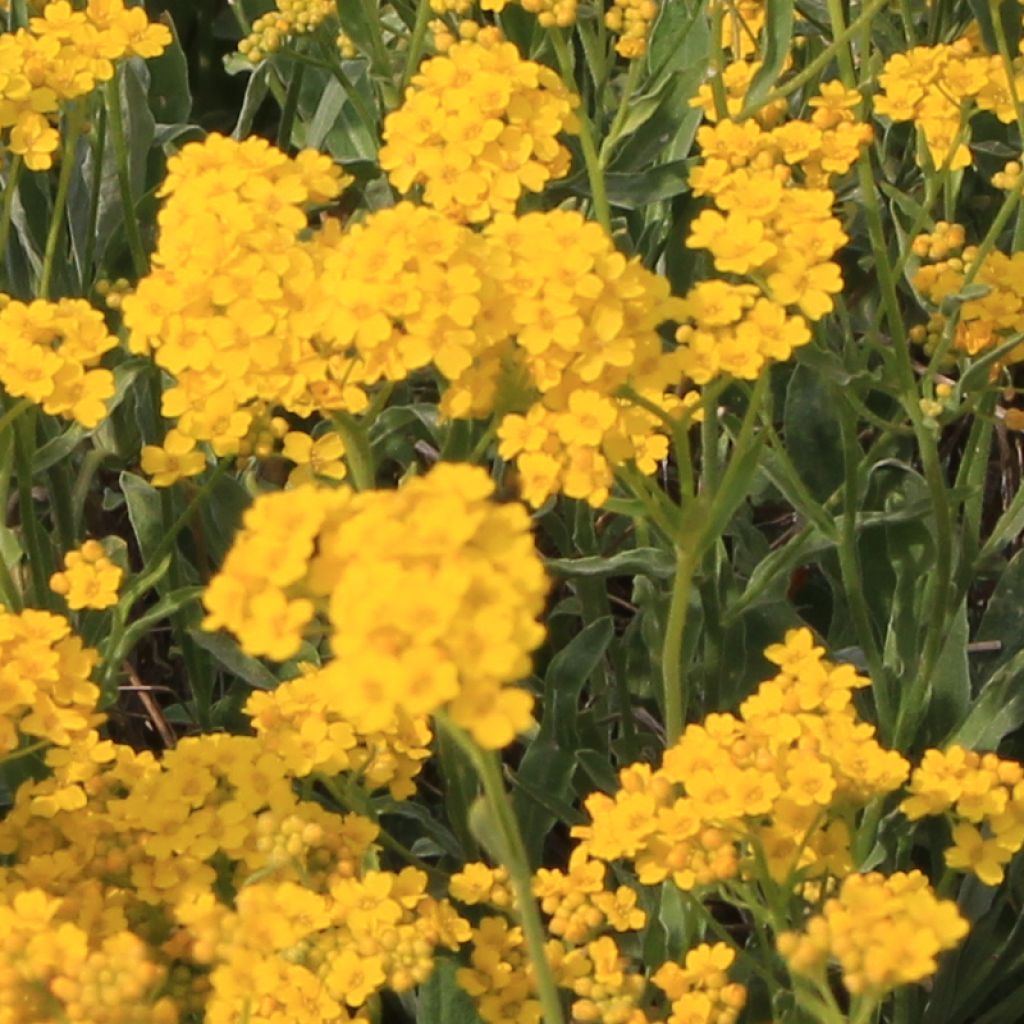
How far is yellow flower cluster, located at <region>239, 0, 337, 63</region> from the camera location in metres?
1.57

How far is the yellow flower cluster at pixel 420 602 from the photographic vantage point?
742 mm

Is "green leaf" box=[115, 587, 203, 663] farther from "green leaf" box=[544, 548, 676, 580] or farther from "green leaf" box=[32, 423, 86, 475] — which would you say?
"green leaf" box=[544, 548, 676, 580]

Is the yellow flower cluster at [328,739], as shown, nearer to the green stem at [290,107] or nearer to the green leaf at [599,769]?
the green leaf at [599,769]

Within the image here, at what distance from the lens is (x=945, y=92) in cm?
150

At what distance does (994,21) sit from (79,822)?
994mm

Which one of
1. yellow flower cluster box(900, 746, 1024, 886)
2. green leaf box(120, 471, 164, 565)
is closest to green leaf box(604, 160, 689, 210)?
green leaf box(120, 471, 164, 565)

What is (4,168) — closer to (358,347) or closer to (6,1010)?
(358,347)

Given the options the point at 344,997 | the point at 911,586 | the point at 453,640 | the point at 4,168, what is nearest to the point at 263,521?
the point at 453,640

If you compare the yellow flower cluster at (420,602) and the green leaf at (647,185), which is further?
the green leaf at (647,185)

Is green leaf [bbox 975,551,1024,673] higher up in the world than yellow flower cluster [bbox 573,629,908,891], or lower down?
lower down

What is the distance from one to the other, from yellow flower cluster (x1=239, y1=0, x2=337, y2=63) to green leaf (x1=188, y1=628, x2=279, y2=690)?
53cm

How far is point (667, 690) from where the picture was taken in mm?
1247

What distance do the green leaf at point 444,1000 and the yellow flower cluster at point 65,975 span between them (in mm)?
326

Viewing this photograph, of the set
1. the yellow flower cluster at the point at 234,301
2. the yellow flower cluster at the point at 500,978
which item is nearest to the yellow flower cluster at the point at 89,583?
the yellow flower cluster at the point at 234,301
